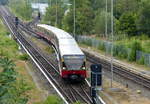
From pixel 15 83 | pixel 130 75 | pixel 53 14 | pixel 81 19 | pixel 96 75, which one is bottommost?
pixel 130 75

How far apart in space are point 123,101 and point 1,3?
158m

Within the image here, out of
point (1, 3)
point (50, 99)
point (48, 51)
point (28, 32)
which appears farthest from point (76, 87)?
point (1, 3)

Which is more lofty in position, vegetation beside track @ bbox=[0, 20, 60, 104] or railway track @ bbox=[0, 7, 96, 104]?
vegetation beside track @ bbox=[0, 20, 60, 104]

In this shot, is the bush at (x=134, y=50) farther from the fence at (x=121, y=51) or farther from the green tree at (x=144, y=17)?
the green tree at (x=144, y=17)

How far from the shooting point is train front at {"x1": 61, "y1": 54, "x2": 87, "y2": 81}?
32.6 m

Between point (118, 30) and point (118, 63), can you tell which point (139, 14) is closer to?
point (118, 30)

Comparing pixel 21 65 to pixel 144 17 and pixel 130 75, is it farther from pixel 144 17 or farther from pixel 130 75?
pixel 144 17

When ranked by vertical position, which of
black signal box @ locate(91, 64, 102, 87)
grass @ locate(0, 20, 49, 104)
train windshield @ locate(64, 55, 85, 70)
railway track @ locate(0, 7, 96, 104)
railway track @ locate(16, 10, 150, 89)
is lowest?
railway track @ locate(16, 10, 150, 89)

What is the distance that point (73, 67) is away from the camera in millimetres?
32719

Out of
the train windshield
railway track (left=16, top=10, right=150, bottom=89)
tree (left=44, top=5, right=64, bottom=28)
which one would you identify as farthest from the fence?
tree (left=44, top=5, right=64, bottom=28)

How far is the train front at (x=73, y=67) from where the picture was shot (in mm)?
32594

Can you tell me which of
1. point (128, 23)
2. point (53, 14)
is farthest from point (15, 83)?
point (53, 14)

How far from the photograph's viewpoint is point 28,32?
289ft

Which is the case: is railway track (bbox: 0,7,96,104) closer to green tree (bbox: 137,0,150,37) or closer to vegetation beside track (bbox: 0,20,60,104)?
vegetation beside track (bbox: 0,20,60,104)
